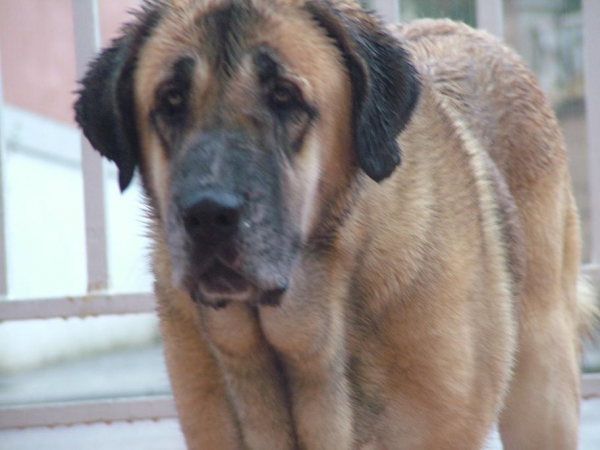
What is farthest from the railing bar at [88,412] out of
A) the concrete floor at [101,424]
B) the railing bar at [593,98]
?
the railing bar at [593,98]

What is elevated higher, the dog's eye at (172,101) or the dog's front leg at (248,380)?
the dog's eye at (172,101)

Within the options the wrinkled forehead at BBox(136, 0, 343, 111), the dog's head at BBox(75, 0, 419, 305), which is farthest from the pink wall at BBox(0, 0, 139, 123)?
the wrinkled forehead at BBox(136, 0, 343, 111)

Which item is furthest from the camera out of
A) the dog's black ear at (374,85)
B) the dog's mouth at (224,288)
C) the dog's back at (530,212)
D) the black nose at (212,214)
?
the dog's back at (530,212)

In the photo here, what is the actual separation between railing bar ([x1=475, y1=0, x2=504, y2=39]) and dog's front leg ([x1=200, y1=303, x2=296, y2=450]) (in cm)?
248

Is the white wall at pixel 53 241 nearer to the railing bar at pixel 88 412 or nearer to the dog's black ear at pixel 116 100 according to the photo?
the railing bar at pixel 88 412

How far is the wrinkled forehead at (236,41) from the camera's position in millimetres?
2289

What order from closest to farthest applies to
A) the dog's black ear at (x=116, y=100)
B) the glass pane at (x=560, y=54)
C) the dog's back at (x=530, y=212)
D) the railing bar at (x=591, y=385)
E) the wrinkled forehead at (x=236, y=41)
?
the wrinkled forehead at (x=236, y=41) < the dog's black ear at (x=116, y=100) < the dog's back at (x=530, y=212) < the railing bar at (x=591, y=385) < the glass pane at (x=560, y=54)

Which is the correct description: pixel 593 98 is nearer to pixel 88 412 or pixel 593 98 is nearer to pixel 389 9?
pixel 389 9

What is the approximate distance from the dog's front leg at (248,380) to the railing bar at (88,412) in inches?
74.3

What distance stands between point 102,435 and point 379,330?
8.13 ft

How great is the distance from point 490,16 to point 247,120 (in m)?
2.56

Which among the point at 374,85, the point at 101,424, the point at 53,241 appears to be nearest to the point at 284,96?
the point at 374,85

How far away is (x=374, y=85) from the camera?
2.41m

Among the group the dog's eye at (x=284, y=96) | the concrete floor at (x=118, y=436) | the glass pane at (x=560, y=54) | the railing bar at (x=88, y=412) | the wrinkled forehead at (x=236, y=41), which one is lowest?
the glass pane at (x=560, y=54)
